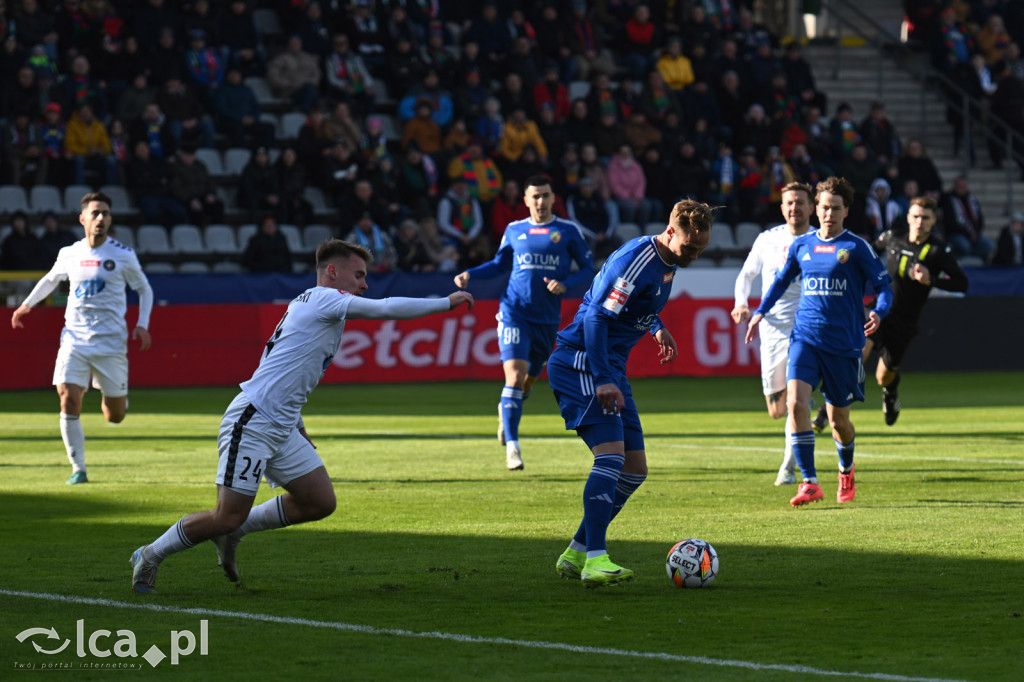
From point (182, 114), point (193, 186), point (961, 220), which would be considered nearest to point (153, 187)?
point (193, 186)

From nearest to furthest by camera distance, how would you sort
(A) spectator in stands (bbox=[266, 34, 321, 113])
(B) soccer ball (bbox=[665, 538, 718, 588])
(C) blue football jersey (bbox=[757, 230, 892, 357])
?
(B) soccer ball (bbox=[665, 538, 718, 588]), (C) blue football jersey (bbox=[757, 230, 892, 357]), (A) spectator in stands (bbox=[266, 34, 321, 113])

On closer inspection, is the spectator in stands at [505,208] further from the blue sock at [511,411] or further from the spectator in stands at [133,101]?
the blue sock at [511,411]

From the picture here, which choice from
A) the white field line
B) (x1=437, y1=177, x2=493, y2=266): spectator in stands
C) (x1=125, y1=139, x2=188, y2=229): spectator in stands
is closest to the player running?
the white field line

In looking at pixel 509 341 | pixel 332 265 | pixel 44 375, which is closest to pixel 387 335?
pixel 44 375

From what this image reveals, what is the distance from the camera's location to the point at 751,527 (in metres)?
9.29

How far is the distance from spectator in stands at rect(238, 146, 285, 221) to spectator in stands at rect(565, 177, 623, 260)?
203 inches

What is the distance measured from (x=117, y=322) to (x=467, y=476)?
3.30 meters

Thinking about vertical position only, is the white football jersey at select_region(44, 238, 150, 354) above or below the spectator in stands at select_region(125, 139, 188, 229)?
below

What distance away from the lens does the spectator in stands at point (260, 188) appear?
963 inches

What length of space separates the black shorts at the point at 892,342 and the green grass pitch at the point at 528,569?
36.5 inches

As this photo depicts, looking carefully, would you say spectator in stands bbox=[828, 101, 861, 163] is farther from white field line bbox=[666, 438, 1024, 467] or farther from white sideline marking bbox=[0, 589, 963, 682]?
white sideline marking bbox=[0, 589, 963, 682]

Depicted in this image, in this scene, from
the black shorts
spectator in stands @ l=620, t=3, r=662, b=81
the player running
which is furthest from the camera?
spectator in stands @ l=620, t=3, r=662, b=81

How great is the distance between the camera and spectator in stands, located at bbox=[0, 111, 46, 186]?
922 inches

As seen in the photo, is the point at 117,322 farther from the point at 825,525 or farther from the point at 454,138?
the point at 454,138
